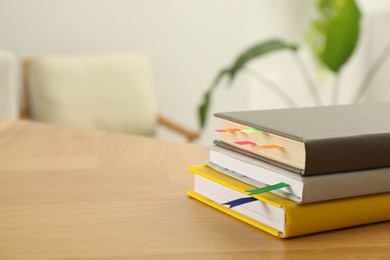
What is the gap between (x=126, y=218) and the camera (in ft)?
2.45

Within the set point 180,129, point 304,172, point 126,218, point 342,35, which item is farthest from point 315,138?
point 180,129

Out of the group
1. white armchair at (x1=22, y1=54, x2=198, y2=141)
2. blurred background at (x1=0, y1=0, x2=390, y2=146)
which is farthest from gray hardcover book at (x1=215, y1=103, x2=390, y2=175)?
blurred background at (x1=0, y1=0, x2=390, y2=146)

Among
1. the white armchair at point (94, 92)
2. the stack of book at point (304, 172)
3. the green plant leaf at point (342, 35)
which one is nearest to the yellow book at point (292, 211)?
the stack of book at point (304, 172)

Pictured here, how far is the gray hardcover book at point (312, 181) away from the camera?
0.65 metres

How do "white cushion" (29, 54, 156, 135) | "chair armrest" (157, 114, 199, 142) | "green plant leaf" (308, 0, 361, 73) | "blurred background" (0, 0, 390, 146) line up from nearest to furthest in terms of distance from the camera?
"green plant leaf" (308, 0, 361, 73)
"chair armrest" (157, 114, 199, 142)
"white cushion" (29, 54, 156, 135)
"blurred background" (0, 0, 390, 146)

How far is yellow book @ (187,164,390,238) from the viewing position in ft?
2.16

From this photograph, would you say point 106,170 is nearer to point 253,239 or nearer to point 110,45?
point 253,239

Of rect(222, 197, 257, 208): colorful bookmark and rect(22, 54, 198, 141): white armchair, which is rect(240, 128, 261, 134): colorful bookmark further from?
rect(22, 54, 198, 141): white armchair

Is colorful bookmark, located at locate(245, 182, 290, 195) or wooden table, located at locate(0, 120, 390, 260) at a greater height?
colorful bookmark, located at locate(245, 182, 290, 195)

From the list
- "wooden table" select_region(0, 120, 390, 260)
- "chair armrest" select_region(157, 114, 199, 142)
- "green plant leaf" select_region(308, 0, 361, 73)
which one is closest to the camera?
"wooden table" select_region(0, 120, 390, 260)

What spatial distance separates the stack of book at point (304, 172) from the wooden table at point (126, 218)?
2cm

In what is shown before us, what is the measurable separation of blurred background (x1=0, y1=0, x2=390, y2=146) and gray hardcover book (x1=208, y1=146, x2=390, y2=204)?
9.14ft

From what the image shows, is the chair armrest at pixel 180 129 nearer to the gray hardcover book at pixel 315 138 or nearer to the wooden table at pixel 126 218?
the wooden table at pixel 126 218

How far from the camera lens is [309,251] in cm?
63
